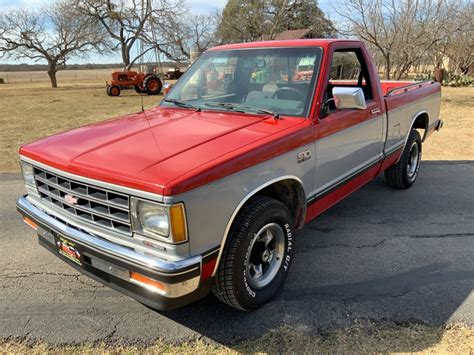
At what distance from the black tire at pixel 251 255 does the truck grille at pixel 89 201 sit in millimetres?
665

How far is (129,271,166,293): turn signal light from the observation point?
2338 mm

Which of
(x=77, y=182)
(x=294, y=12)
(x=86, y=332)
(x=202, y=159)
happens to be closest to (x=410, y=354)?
(x=202, y=159)

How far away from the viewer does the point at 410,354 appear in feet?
8.47

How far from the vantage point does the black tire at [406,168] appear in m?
5.32

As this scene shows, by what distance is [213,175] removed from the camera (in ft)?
7.80

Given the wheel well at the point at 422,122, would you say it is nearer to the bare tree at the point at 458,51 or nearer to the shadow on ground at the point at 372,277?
the shadow on ground at the point at 372,277

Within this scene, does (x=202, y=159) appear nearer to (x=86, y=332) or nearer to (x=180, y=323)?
(x=180, y=323)

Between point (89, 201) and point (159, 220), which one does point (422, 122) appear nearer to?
point (159, 220)

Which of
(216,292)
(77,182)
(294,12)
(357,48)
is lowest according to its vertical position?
(216,292)

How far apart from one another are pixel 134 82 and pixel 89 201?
23978mm

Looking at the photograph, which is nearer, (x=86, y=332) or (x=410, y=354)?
(x=410, y=354)

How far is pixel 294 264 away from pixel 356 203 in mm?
1779

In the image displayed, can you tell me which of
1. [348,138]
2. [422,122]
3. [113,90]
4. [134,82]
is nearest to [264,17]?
[134,82]

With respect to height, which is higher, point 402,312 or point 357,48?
point 357,48
